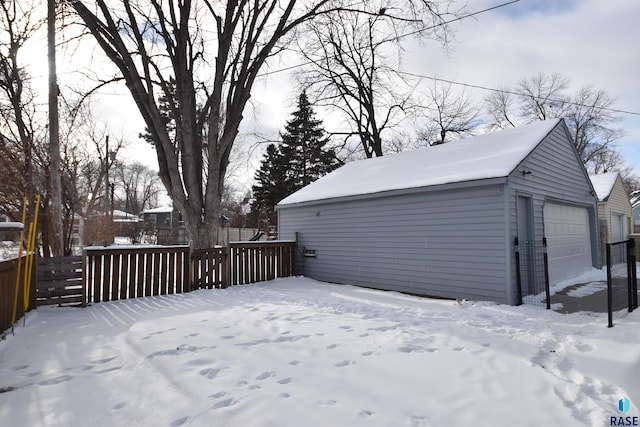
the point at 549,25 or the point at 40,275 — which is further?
the point at 549,25

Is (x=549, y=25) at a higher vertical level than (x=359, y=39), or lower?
lower

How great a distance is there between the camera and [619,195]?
17.2 metres

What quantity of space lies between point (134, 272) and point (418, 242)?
6000 millimetres

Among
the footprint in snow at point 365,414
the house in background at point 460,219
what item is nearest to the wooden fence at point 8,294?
the footprint in snow at point 365,414

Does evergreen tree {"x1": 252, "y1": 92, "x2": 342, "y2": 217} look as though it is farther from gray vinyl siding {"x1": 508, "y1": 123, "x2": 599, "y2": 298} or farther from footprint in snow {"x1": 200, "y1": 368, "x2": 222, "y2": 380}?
footprint in snow {"x1": 200, "y1": 368, "x2": 222, "y2": 380}

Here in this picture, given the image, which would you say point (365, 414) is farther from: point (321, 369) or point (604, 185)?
point (604, 185)

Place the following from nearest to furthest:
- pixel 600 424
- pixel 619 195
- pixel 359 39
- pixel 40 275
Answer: pixel 600 424 < pixel 40 275 < pixel 619 195 < pixel 359 39

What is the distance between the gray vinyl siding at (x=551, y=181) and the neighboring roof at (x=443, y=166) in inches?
10.7

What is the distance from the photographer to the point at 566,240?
9.15m

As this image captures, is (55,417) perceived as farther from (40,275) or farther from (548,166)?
(548,166)

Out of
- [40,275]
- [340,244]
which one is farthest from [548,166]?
[40,275]

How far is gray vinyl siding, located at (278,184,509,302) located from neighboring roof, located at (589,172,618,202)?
1200 centimetres

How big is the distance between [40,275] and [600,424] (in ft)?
25.7

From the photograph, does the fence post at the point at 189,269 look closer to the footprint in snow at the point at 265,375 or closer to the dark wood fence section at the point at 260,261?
the dark wood fence section at the point at 260,261
